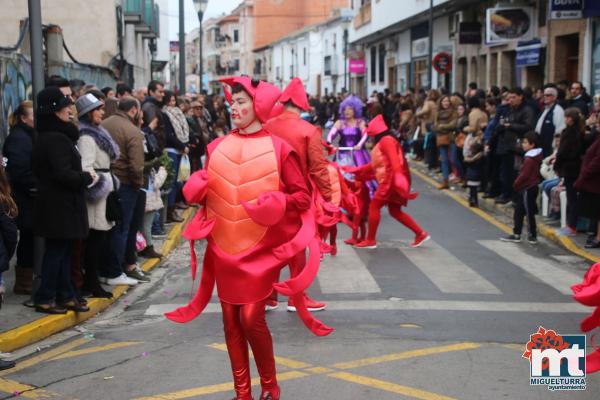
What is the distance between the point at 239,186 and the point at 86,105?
3571 mm

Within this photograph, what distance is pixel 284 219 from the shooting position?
19.6 feet

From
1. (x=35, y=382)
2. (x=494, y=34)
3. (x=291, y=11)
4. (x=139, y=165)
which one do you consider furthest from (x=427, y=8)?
(x=291, y=11)

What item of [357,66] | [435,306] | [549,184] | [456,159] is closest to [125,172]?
[435,306]

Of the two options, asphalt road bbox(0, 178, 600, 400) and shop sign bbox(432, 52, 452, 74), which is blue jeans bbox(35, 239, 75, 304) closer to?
asphalt road bbox(0, 178, 600, 400)

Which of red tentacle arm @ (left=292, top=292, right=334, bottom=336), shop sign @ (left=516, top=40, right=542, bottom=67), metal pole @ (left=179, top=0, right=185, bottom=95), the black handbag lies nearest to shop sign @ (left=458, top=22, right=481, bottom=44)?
shop sign @ (left=516, top=40, right=542, bottom=67)

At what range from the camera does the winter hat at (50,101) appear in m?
8.09

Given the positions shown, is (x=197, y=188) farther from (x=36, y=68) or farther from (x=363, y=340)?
(x=36, y=68)

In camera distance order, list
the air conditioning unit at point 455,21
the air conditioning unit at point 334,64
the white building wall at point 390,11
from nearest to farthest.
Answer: the air conditioning unit at point 455,21 < the white building wall at point 390,11 < the air conditioning unit at point 334,64

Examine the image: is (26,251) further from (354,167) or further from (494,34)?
(494,34)

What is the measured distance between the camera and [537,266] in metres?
11.4

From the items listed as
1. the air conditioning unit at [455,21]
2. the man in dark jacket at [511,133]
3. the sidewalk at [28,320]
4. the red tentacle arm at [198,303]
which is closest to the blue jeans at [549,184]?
the man in dark jacket at [511,133]

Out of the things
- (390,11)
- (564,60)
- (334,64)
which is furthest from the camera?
(334,64)

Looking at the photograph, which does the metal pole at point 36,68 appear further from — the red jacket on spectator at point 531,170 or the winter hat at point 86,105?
the red jacket on spectator at point 531,170

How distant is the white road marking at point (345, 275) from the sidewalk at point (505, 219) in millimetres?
2876
